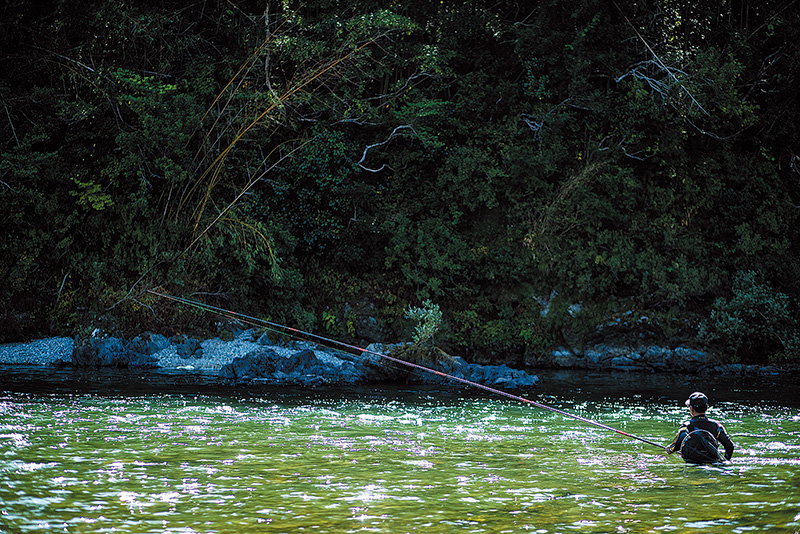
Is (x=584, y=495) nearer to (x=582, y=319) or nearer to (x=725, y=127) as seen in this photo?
(x=582, y=319)

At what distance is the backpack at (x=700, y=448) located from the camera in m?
7.46

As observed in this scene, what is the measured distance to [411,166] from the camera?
21.6 metres

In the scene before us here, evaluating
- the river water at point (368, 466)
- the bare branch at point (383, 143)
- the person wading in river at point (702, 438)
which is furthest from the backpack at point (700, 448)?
the bare branch at point (383, 143)

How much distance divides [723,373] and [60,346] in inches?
575

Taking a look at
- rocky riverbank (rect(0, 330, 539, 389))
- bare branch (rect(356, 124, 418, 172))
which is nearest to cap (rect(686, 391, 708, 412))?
rocky riverbank (rect(0, 330, 539, 389))

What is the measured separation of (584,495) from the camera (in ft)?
20.1

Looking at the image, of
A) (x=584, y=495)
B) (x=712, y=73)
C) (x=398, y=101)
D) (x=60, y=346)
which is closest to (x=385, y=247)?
(x=398, y=101)

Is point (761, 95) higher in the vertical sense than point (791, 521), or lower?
higher

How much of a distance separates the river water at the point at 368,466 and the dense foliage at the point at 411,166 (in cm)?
653

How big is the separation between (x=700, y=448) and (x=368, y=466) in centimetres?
311

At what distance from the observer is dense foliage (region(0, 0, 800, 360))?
18.6m

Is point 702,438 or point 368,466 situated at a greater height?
point 702,438

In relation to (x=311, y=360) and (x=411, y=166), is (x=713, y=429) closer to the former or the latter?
(x=311, y=360)

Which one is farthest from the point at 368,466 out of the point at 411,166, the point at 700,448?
the point at 411,166
